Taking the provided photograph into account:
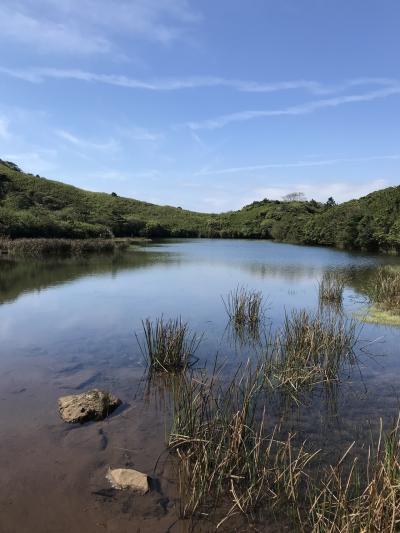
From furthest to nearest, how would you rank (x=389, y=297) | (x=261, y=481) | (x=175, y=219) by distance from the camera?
(x=175, y=219) → (x=389, y=297) → (x=261, y=481)

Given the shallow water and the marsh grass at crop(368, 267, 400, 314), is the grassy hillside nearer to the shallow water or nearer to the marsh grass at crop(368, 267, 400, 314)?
the shallow water

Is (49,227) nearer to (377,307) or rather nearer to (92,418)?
(377,307)

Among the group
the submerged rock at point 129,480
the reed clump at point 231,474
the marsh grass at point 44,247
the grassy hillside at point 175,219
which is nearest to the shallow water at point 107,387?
the submerged rock at point 129,480

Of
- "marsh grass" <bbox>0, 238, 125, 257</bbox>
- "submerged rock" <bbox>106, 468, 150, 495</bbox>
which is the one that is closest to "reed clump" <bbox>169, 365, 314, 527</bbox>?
"submerged rock" <bbox>106, 468, 150, 495</bbox>

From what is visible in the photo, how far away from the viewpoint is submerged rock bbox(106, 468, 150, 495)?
472 centimetres

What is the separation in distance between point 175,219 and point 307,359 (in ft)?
340

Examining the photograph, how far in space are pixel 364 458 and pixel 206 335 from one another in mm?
6460

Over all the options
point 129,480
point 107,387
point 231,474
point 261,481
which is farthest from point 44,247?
point 261,481

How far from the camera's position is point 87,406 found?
21.6 ft

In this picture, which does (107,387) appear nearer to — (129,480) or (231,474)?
(129,480)

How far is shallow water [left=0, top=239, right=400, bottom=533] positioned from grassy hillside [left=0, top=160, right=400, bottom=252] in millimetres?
31515

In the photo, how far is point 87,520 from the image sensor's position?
4266 mm

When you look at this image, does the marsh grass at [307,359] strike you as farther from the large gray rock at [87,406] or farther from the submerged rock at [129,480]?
the submerged rock at [129,480]

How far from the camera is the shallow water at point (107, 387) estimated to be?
449 centimetres
